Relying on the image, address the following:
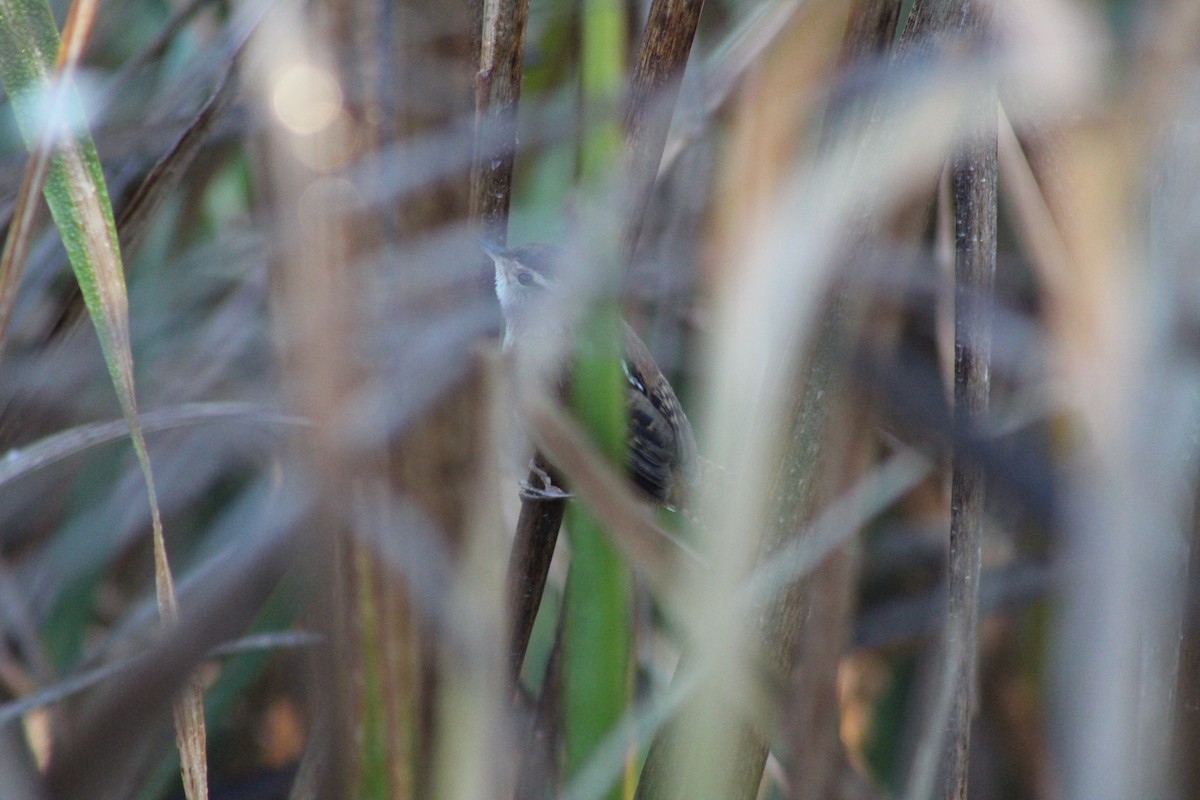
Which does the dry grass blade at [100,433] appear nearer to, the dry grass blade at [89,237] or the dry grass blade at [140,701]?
the dry grass blade at [89,237]

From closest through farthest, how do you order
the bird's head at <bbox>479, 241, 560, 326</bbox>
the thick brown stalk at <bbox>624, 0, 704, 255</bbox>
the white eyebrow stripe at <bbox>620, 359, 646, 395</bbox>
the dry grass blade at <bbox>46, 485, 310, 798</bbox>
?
the dry grass blade at <bbox>46, 485, 310, 798</bbox> < the thick brown stalk at <bbox>624, 0, 704, 255</bbox> < the bird's head at <bbox>479, 241, 560, 326</bbox> < the white eyebrow stripe at <bbox>620, 359, 646, 395</bbox>

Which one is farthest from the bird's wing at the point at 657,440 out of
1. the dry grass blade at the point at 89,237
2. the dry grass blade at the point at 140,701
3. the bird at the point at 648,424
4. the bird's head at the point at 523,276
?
the dry grass blade at the point at 140,701

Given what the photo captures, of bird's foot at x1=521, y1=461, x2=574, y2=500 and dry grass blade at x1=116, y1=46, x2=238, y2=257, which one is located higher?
dry grass blade at x1=116, y1=46, x2=238, y2=257

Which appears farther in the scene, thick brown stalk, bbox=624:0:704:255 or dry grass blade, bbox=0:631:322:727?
dry grass blade, bbox=0:631:322:727

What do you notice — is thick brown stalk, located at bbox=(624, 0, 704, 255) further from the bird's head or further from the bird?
the bird

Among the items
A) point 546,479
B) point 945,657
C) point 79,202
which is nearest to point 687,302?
point 546,479

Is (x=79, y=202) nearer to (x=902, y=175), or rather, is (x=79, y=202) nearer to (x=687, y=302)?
(x=902, y=175)

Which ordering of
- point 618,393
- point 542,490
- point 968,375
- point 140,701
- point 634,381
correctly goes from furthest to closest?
point 634,381 < point 542,490 < point 968,375 < point 618,393 < point 140,701

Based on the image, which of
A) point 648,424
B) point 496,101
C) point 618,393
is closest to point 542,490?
point 496,101

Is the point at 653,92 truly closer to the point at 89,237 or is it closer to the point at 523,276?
the point at 89,237

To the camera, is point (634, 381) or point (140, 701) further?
point (634, 381)

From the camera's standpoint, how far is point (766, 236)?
923 millimetres

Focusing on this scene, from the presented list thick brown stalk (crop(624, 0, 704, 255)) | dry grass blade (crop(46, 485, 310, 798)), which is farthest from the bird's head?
dry grass blade (crop(46, 485, 310, 798))

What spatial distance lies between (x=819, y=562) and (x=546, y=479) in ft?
2.86
